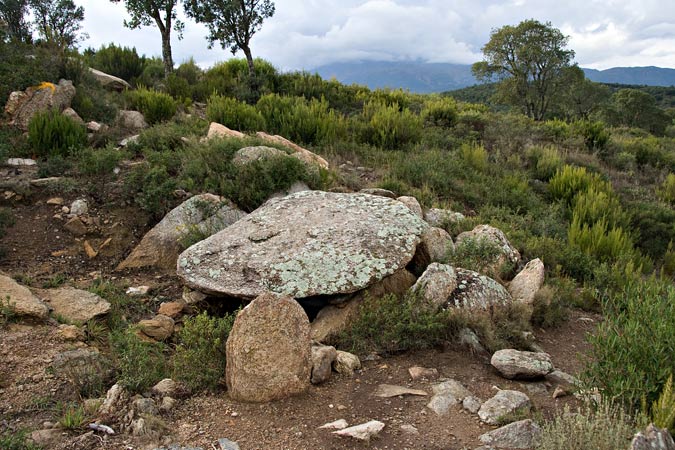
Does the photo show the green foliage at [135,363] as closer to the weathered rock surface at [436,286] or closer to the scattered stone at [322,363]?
the scattered stone at [322,363]

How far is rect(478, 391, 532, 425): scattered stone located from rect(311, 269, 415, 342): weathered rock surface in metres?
1.48

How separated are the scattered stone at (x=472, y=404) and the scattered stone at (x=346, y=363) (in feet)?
2.99

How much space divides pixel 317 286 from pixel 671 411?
110 inches

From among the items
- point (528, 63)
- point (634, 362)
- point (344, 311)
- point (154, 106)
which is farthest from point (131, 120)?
point (528, 63)

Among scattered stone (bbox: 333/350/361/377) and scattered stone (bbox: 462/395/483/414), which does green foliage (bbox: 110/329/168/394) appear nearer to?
scattered stone (bbox: 333/350/361/377)

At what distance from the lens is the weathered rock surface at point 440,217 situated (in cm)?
679

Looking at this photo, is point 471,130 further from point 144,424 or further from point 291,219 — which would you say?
point 144,424

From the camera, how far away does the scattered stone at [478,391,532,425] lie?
328 centimetres

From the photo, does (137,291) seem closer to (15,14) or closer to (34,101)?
(34,101)

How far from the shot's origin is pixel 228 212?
21.1 ft

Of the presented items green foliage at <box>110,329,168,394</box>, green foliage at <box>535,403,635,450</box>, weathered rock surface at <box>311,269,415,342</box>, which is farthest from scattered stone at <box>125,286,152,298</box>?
green foliage at <box>535,403,635,450</box>

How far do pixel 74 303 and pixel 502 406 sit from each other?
3.93 m

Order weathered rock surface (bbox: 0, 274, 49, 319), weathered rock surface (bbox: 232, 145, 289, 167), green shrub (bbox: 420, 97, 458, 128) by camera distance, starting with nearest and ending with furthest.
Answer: weathered rock surface (bbox: 0, 274, 49, 319)
weathered rock surface (bbox: 232, 145, 289, 167)
green shrub (bbox: 420, 97, 458, 128)

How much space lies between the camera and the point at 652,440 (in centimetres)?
233
